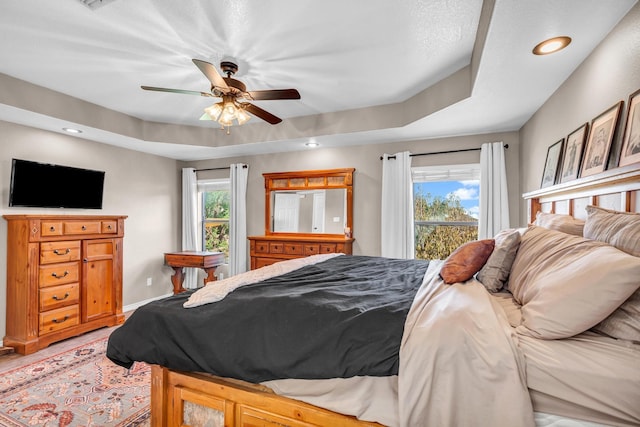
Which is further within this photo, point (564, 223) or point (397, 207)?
point (397, 207)

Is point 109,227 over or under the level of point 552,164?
under

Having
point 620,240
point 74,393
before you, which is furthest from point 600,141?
point 74,393

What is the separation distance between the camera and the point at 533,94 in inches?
101

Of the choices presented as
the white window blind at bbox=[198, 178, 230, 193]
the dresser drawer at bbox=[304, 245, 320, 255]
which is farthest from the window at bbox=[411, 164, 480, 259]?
the white window blind at bbox=[198, 178, 230, 193]

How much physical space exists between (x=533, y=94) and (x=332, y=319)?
259 cm

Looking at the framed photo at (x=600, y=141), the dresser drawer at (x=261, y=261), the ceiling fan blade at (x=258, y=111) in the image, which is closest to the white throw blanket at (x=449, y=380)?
the framed photo at (x=600, y=141)

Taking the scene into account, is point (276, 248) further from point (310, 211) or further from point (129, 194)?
point (129, 194)

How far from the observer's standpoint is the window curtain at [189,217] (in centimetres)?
527

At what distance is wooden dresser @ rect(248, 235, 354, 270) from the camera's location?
164 inches

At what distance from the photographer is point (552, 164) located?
2.49 meters

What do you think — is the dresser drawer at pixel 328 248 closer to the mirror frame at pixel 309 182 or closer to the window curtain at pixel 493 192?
the mirror frame at pixel 309 182

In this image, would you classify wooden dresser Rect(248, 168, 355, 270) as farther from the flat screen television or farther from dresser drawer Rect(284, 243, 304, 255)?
the flat screen television

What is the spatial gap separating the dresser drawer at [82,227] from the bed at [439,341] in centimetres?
246

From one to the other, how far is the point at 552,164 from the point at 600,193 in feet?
3.21
